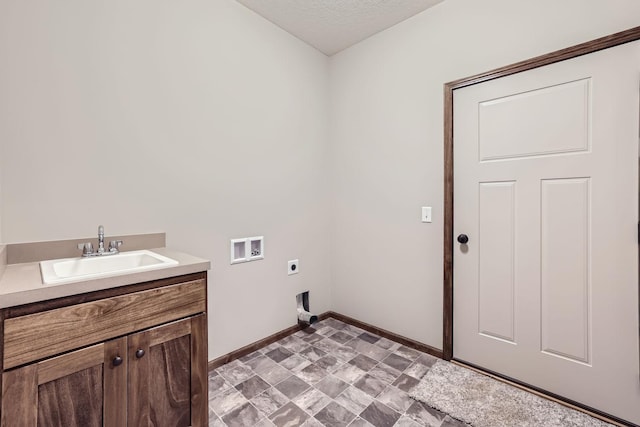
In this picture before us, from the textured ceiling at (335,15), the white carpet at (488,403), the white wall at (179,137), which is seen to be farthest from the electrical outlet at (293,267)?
the textured ceiling at (335,15)

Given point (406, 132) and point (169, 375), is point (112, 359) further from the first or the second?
point (406, 132)

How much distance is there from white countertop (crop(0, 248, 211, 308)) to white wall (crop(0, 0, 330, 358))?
35 cm

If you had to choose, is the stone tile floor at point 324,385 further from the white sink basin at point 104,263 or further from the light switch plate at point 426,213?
the light switch plate at point 426,213

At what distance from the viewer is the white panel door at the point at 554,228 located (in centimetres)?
146

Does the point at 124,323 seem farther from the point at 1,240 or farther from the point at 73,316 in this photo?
the point at 1,240

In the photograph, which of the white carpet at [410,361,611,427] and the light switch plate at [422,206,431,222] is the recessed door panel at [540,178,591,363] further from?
the light switch plate at [422,206,431,222]

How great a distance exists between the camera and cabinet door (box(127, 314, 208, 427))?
1.14 metres

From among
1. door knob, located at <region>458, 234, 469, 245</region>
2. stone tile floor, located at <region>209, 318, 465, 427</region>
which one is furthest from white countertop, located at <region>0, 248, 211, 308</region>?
door knob, located at <region>458, 234, 469, 245</region>

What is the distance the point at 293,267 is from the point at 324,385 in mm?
969

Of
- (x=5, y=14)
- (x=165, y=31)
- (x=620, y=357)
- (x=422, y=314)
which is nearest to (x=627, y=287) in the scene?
(x=620, y=357)

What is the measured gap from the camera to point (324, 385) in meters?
1.80

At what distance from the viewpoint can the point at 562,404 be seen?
63.1 inches

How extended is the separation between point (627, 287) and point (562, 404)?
0.72m

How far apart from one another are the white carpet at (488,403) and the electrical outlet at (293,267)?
1232 mm
